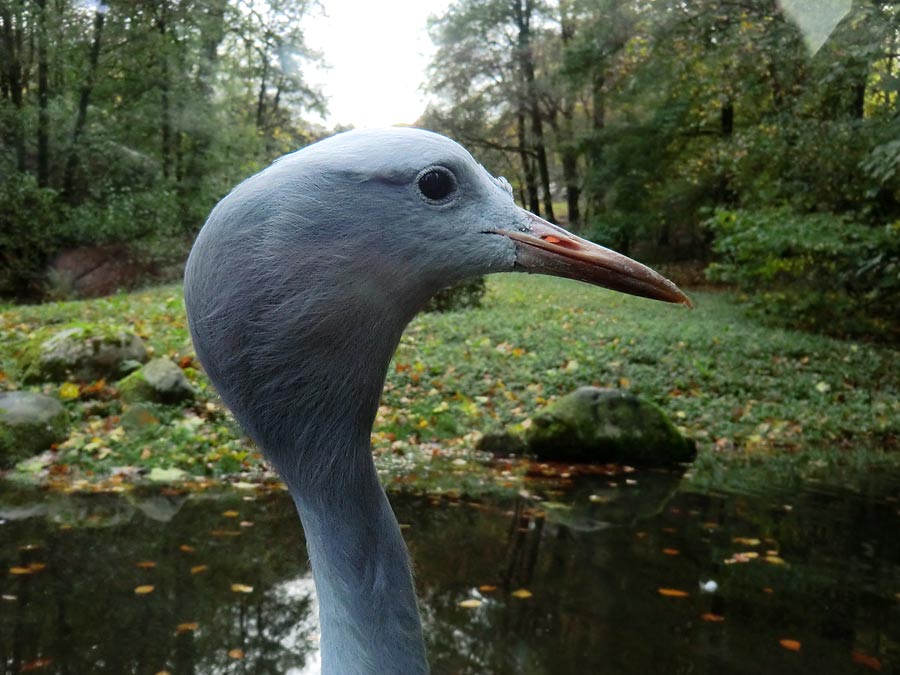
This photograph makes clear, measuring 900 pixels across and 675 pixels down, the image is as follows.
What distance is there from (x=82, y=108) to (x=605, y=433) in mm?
11730

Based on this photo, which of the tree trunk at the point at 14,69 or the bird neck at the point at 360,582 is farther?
the tree trunk at the point at 14,69

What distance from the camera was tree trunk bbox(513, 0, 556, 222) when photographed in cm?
2392

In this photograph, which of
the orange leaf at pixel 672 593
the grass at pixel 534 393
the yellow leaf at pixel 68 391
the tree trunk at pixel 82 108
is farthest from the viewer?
the tree trunk at pixel 82 108

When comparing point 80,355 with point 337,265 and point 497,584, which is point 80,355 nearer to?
point 497,584

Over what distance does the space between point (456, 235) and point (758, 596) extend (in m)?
3.60

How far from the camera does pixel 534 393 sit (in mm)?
8367

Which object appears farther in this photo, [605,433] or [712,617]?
[605,433]

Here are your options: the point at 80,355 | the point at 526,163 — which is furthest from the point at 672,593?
the point at 526,163

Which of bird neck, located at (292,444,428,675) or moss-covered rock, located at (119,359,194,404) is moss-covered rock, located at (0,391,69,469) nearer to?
moss-covered rock, located at (119,359,194,404)

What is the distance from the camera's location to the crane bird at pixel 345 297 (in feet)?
4.04

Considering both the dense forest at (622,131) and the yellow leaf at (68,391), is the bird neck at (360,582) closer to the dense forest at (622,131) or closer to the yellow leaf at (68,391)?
the yellow leaf at (68,391)

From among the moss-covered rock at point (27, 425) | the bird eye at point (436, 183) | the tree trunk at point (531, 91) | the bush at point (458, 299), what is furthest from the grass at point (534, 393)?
the tree trunk at point (531, 91)

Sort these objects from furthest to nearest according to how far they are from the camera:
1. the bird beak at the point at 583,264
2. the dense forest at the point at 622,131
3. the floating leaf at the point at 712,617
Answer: the dense forest at the point at 622,131
the floating leaf at the point at 712,617
the bird beak at the point at 583,264

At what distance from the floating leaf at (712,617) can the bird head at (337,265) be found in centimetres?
301
